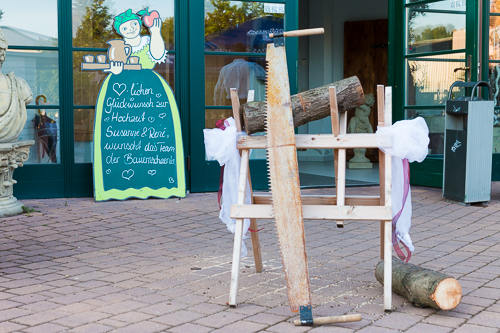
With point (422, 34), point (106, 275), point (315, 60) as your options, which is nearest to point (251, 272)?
point (106, 275)

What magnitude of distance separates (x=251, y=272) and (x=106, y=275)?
36.7 inches

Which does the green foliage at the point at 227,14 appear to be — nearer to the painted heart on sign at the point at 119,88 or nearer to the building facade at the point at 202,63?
the building facade at the point at 202,63

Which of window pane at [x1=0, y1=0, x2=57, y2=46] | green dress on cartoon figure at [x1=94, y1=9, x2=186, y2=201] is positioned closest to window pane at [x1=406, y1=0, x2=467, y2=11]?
green dress on cartoon figure at [x1=94, y1=9, x2=186, y2=201]

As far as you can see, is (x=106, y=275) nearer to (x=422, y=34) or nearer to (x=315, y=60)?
(x=422, y=34)

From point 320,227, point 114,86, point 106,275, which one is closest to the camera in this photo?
point 106,275

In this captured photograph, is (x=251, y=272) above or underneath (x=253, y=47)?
underneath

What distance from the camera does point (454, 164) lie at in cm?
649

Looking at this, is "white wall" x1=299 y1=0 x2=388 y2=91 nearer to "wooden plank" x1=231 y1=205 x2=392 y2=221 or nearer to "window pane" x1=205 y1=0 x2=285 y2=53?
"window pane" x1=205 y1=0 x2=285 y2=53

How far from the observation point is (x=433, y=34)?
7.66 m

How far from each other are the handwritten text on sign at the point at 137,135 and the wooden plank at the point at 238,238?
11.9ft

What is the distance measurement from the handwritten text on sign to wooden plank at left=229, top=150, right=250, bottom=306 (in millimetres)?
3624

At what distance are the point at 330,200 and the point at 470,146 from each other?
320cm

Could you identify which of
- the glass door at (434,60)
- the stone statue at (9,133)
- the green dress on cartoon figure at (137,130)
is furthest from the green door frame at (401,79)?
the stone statue at (9,133)

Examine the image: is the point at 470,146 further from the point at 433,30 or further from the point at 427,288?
the point at 427,288
